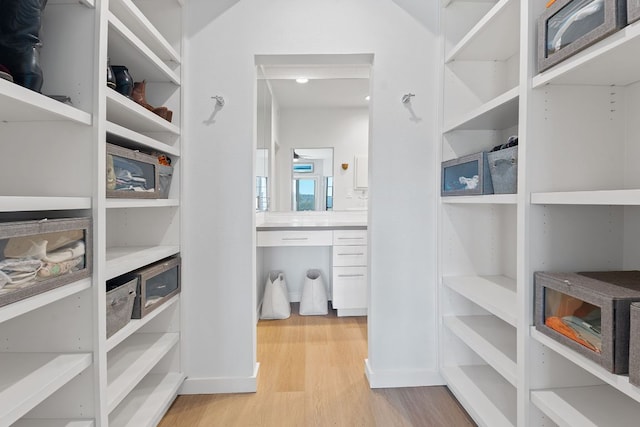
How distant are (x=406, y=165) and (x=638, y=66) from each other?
1023 mm

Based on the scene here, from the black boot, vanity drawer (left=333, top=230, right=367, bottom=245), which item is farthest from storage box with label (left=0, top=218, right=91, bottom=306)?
vanity drawer (left=333, top=230, right=367, bottom=245)

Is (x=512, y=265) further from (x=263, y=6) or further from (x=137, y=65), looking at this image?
(x=137, y=65)

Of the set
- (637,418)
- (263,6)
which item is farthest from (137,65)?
(637,418)

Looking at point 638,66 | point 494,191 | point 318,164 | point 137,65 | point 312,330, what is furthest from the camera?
point 318,164

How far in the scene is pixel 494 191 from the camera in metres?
1.47

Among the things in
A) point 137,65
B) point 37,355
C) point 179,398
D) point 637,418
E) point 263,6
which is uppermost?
point 263,6

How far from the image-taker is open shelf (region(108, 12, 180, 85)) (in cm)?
125

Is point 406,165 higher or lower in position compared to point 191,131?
lower

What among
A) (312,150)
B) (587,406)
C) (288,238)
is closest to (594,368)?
(587,406)

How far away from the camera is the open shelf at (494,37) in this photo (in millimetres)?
1354

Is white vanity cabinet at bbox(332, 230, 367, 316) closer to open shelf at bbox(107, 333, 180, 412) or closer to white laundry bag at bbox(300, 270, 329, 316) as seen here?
white laundry bag at bbox(300, 270, 329, 316)

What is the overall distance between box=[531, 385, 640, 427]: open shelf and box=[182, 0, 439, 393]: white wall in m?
0.80

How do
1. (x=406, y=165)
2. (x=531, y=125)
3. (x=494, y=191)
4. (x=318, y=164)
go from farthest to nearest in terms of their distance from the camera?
1. (x=318, y=164)
2. (x=406, y=165)
3. (x=494, y=191)
4. (x=531, y=125)

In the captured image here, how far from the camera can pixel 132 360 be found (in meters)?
1.52
